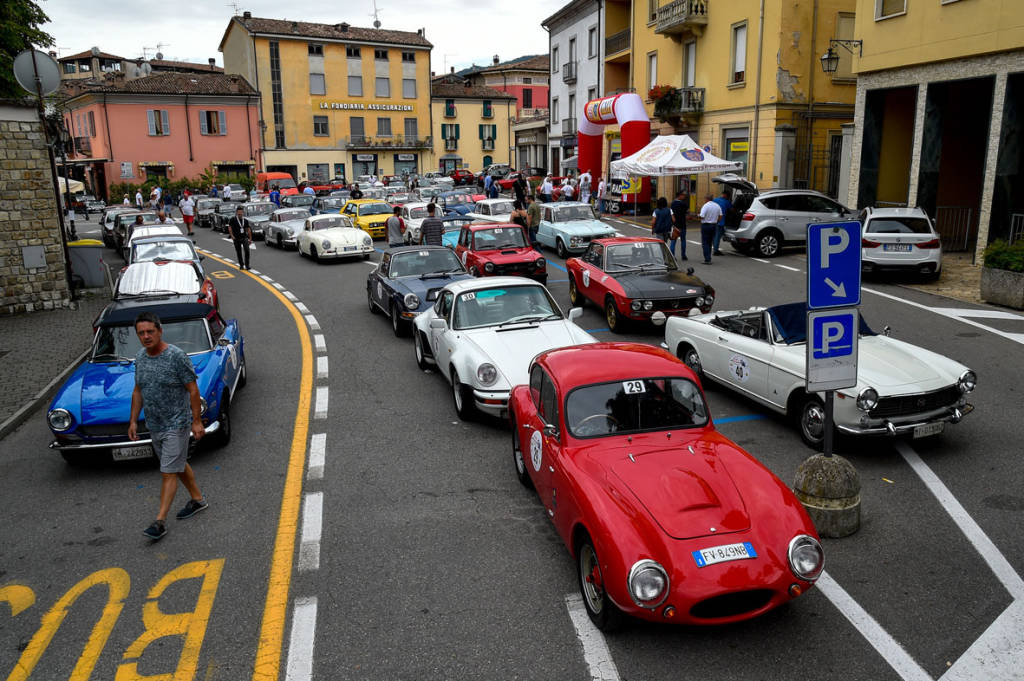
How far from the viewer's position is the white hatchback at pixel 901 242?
16.8 metres

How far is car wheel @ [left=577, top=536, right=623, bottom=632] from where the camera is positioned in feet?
15.5

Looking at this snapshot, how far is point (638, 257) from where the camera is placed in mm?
14023

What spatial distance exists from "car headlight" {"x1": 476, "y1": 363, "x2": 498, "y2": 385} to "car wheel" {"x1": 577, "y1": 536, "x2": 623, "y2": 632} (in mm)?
3488

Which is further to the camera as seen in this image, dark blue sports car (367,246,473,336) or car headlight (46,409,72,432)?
dark blue sports car (367,246,473,336)

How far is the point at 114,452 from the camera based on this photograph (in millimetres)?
7551

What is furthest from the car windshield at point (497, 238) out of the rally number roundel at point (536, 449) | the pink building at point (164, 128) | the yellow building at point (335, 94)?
the yellow building at point (335, 94)

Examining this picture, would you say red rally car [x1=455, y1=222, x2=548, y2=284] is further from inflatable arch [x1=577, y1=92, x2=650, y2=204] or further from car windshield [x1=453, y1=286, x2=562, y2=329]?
inflatable arch [x1=577, y1=92, x2=650, y2=204]

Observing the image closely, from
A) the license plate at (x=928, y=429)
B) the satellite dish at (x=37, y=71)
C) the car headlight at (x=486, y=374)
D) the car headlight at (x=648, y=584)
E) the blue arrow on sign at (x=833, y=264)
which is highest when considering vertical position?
the satellite dish at (x=37, y=71)

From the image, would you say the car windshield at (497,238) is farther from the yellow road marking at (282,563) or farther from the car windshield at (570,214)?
the yellow road marking at (282,563)

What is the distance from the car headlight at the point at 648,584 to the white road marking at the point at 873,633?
1432 millimetres

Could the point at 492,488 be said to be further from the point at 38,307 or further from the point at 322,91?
the point at 322,91

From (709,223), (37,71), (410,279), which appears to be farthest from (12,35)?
(709,223)

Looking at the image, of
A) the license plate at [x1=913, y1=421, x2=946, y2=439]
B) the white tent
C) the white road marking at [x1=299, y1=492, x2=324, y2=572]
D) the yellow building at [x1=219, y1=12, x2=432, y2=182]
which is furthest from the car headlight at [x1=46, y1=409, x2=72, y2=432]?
the yellow building at [x1=219, y1=12, x2=432, y2=182]

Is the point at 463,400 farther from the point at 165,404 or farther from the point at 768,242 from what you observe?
the point at 768,242
